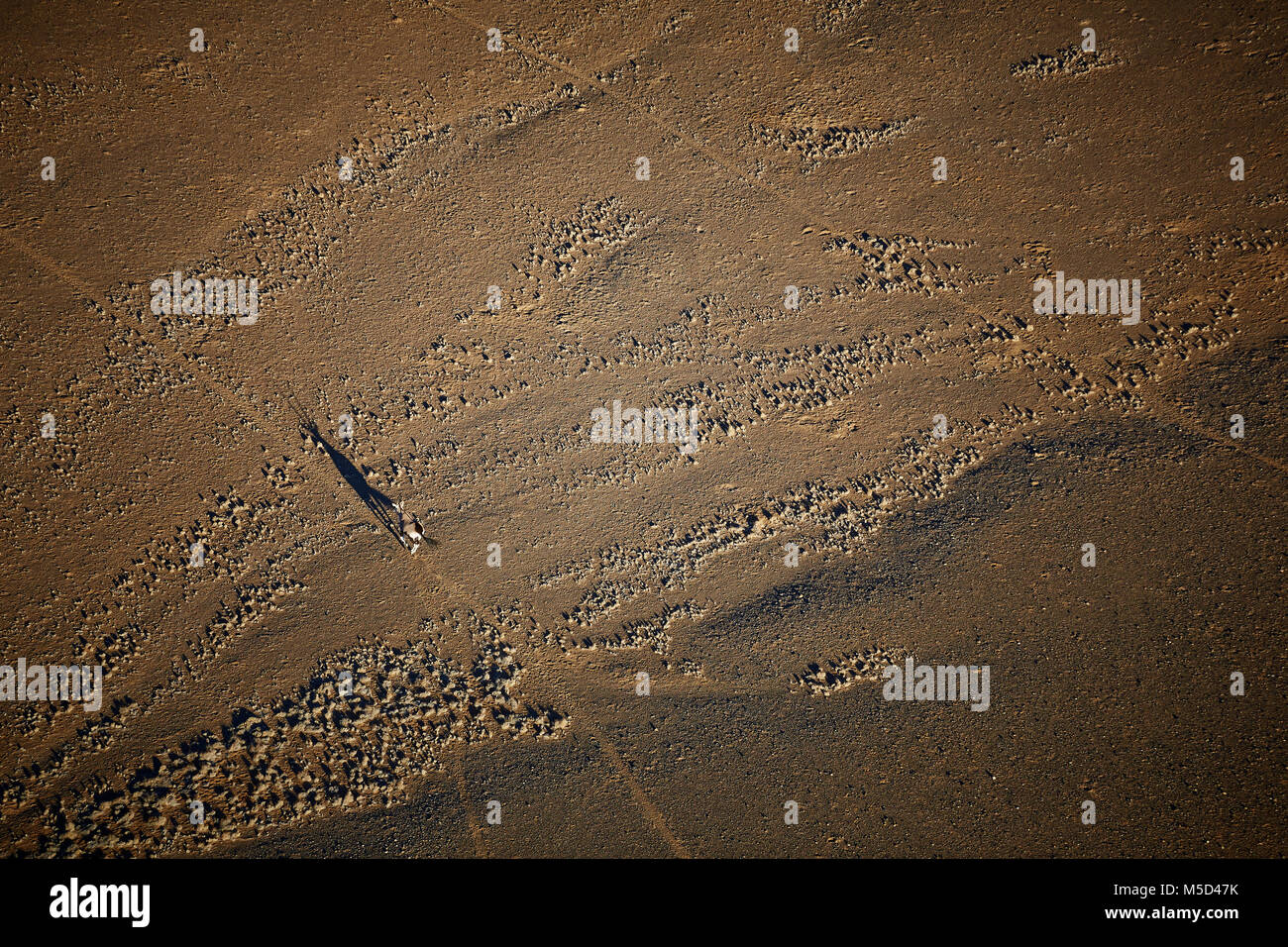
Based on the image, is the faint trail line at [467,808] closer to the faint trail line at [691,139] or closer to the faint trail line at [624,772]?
the faint trail line at [624,772]

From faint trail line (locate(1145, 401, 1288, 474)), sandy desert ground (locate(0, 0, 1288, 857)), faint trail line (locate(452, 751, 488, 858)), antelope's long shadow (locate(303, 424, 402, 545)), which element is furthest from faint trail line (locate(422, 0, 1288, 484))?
faint trail line (locate(452, 751, 488, 858))

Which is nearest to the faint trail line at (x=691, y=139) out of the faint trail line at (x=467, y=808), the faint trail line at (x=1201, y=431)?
the faint trail line at (x=1201, y=431)

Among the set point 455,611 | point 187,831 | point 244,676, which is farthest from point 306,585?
point 187,831

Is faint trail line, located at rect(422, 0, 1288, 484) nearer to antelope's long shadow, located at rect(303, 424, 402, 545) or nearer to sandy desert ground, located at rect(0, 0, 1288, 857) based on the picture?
sandy desert ground, located at rect(0, 0, 1288, 857)

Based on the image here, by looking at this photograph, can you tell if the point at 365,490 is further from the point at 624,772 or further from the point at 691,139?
the point at 691,139
